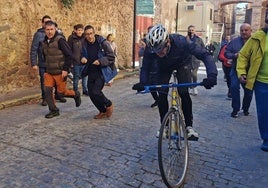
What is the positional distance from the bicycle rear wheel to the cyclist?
1.35 feet

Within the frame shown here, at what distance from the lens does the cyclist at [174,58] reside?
3533 mm

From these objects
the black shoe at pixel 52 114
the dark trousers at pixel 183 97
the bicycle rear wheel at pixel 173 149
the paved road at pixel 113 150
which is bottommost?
the paved road at pixel 113 150

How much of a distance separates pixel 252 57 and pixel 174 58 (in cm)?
138

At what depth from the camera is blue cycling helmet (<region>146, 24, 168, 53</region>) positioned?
11.4 feet

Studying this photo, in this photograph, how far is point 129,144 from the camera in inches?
188

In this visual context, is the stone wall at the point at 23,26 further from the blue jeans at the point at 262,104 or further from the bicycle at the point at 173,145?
the blue jeans at the point at 262,104

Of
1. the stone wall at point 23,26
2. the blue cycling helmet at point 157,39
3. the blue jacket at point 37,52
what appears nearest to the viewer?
the blue cycling helmet at point 157,39

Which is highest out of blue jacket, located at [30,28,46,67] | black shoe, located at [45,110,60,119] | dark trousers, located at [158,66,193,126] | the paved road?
blue jacket, located at [30,28,46,67]

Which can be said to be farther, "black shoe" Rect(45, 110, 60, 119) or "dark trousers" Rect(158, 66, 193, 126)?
"black shoe" Rect(45, 110, 60, 119)

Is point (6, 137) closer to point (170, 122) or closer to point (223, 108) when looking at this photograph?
point (170, 122)

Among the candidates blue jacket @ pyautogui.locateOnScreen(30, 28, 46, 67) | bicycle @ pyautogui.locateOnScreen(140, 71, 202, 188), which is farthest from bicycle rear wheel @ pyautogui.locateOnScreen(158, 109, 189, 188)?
blue jacket @ pyautogui.locateOnScreen(30, 28, 46, 67)

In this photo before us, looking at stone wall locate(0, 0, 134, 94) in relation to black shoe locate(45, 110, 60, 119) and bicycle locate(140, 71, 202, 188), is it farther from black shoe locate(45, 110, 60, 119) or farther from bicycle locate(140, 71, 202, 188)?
bicycle locate(140, 71, 202, 188)

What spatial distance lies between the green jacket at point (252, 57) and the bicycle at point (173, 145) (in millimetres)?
1424

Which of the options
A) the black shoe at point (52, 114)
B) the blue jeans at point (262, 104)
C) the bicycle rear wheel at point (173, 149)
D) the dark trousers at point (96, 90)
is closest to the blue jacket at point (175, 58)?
the bicycle rear wheel at point (173, 149)
